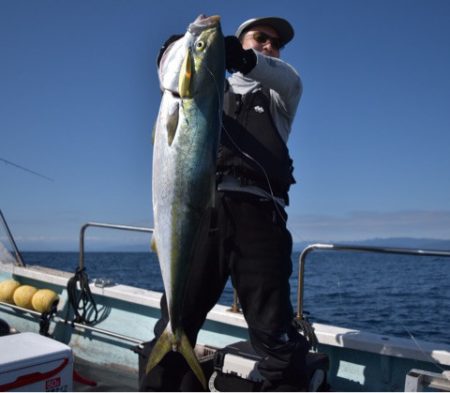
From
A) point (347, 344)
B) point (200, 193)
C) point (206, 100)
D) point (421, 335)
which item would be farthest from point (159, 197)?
point (421, 335)

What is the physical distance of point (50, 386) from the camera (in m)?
3.18

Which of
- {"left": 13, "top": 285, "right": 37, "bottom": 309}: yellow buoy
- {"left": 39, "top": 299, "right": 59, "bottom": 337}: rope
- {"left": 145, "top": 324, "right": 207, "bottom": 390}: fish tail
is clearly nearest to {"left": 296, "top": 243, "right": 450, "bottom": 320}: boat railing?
{"left": 145, "top": 324, "right": 207, "bottom": 390}: fish tail

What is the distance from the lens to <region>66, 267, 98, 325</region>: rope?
18.3ft

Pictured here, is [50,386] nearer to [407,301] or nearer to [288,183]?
[288,183]

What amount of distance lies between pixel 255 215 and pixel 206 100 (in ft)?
2.50

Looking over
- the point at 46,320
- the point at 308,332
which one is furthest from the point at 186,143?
the point at 46,320

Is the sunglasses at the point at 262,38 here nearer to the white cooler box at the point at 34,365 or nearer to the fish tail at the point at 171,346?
the fish tail at the point at 171,346

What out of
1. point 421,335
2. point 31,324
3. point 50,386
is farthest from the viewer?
point 421,335

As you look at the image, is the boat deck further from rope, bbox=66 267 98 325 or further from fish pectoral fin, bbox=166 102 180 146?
fish pectoral fin, bbox=166 102 180 146

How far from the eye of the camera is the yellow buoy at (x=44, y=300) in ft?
18.5

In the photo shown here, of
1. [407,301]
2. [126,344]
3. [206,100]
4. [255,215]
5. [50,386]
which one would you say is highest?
[206,100]

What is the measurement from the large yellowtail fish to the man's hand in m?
0.08

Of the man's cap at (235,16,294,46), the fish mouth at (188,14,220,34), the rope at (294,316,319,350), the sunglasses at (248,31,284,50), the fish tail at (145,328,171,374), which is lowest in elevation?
the rope at (294,316,319,350)

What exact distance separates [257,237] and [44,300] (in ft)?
12.5
